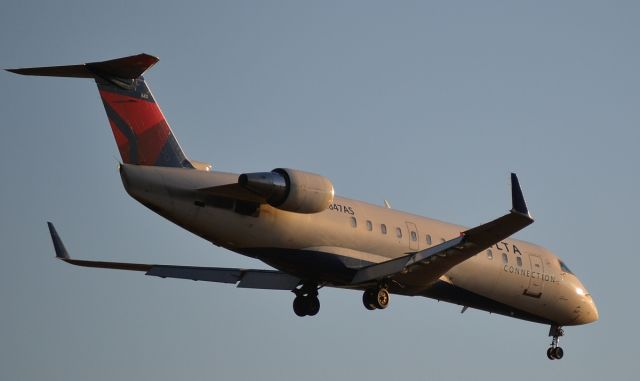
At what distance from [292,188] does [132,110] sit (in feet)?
13.4

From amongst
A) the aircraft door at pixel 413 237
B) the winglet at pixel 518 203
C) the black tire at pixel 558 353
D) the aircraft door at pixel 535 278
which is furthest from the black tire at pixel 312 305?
the black tire at pixel 558 353

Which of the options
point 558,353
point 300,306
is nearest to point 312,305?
point 300,306

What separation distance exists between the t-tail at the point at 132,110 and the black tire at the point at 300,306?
553 centimetres

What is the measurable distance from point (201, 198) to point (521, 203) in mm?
7130

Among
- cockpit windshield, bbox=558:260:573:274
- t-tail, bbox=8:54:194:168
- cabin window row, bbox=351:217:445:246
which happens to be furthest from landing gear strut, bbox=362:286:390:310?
cockpit windshield, bbox=558:260:573:274

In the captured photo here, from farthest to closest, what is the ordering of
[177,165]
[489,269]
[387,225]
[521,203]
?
[489,269], [387,225], [177,165], [521,203]

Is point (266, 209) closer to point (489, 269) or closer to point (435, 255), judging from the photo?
point (435, 255)

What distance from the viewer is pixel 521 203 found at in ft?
83.4

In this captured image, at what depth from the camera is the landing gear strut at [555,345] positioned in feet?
113

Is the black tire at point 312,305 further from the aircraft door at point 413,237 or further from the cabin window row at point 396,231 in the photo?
the aircraft door at point 413,237

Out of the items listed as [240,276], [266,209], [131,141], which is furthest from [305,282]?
[131,141]

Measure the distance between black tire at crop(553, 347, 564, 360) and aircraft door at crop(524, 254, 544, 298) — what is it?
207 centimetres

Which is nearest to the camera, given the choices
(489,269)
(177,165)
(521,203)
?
(521,203)

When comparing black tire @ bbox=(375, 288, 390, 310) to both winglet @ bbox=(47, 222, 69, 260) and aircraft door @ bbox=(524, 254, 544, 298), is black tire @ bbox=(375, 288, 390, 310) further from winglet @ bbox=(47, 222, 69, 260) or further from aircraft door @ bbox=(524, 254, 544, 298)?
winglet @ bbox=(47, 222, 69, 260)
